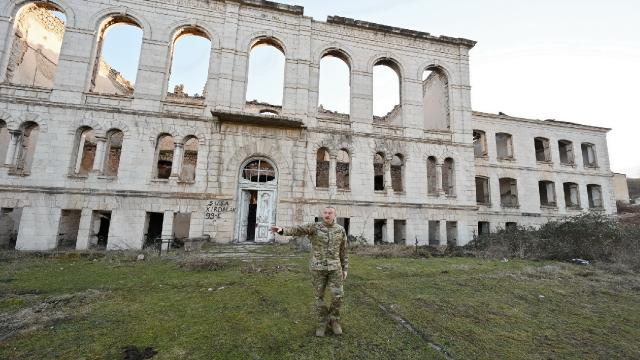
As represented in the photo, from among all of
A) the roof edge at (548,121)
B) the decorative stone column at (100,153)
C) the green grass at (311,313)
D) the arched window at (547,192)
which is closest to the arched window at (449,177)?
the roof edge at (548,121)

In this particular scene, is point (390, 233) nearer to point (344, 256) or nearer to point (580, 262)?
point (580, 262)

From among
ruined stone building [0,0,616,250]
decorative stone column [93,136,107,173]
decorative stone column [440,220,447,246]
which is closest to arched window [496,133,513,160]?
ruined stone building [0,0,616,250]

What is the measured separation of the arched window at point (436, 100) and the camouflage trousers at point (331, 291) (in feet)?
53.6

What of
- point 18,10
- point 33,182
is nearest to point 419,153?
point 33,182

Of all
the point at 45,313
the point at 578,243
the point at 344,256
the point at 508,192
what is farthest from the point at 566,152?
the point at 45,313

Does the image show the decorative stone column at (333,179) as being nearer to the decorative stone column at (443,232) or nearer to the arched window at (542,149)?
the decorative stone column at (443,232)

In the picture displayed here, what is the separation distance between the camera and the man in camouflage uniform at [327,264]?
383cm

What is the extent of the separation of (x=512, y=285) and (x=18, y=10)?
73.8ft

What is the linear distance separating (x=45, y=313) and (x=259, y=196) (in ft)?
32.6

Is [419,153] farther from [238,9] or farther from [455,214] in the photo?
[238,9]

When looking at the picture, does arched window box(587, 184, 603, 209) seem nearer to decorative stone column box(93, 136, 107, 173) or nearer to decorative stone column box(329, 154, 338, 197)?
decorative stone column box(329, 154, 338, 197)

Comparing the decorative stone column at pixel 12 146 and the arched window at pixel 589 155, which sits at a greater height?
the arched window at pixel 589 155

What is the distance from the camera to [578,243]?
1121 cm

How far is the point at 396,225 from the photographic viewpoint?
16500 millimetres
